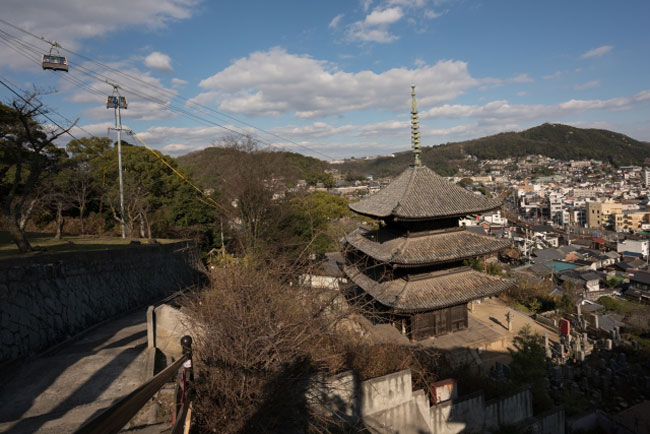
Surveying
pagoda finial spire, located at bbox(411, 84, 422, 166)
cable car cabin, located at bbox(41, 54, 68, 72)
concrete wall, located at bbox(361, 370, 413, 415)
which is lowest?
concrete wall, located at bbox(361, 370, 413, 415)

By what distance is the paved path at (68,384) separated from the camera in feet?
19.2

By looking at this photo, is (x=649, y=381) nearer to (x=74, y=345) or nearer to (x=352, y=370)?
(x=352, y=370)

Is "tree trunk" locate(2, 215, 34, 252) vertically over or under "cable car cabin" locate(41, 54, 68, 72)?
under

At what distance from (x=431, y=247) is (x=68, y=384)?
1238 centimetres

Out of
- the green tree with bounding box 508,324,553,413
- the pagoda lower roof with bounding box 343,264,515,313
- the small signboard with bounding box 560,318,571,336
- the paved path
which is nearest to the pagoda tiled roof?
the pagoda lower roof with bounding box 343,264,515,313

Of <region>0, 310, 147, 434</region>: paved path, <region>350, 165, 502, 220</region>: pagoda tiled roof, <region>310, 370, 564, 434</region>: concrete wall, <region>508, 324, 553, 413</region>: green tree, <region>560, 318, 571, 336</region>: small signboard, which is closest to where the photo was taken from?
<region>0, 310, 147, 434</region>: paved path

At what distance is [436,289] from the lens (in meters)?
14.4

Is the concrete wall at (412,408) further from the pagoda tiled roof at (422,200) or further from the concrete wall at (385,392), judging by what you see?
the pagoda tiled roof at (422,200)

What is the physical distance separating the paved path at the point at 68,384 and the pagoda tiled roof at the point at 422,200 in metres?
10.0

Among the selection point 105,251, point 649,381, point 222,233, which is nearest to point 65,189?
point 222,233

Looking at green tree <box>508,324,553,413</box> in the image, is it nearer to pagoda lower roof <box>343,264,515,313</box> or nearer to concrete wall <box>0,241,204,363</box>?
pagoda lower roof <box>343,264,515,313</box>

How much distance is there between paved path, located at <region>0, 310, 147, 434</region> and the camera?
5840 mm

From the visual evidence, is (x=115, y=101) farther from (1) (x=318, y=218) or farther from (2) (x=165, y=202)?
(1) (x=318, y=218)

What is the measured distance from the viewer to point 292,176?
3744 centimetres
